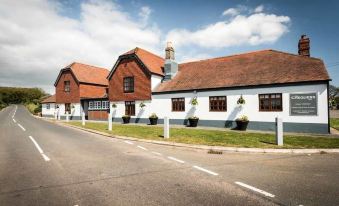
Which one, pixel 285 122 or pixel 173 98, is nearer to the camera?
pixel 285 122

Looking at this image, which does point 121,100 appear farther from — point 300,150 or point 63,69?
point 300,150

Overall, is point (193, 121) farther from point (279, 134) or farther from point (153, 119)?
point (279, 134)

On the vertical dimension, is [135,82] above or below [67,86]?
below

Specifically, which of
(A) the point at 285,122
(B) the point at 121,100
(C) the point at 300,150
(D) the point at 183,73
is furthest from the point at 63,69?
(C) the point at 300,150

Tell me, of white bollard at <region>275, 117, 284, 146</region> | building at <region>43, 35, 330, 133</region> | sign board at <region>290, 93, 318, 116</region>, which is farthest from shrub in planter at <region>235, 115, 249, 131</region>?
white bollard at <region>275, 117, 284, 146</region>

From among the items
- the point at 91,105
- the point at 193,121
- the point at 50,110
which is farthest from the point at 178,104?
the point at 50,110

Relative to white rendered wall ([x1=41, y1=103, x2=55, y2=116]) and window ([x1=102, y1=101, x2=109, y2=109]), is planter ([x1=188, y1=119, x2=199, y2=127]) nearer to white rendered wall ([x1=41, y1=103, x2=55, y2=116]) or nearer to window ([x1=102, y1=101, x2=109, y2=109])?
window ([x1=102, y1=101, x2=109, y2=109])

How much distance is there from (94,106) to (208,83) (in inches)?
760

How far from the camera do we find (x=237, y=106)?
19625mm

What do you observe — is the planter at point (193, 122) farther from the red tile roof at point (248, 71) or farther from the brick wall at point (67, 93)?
the brick wall at point (67, 93)

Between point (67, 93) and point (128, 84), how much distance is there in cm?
1547

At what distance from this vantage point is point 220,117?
67.4ft

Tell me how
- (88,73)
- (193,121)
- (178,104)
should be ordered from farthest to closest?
(88,73) < (178,104) < (193,121)

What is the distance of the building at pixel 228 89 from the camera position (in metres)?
16.8
